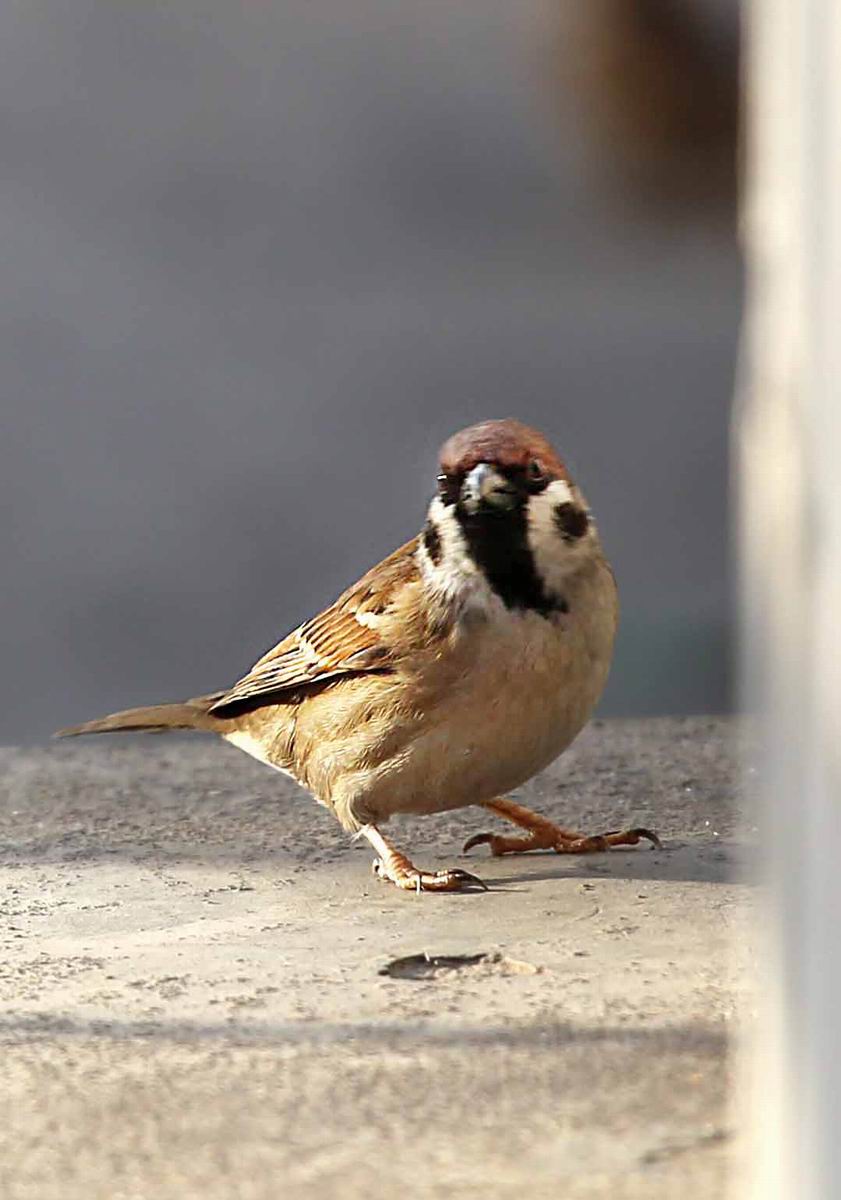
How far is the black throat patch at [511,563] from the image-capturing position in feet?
10.1

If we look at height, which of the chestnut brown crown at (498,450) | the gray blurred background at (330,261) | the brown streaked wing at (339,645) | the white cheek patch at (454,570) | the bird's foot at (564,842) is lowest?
the bird's foot at (564,842)

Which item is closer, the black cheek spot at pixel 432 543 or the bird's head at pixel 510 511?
the bird's head at pixel 510 511

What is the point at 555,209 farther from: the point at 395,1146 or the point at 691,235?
the point at 395,1146

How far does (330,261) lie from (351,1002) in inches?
236

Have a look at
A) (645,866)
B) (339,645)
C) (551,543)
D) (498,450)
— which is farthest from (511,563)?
(645,866)

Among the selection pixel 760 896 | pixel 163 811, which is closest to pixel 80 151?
pixel 163 811

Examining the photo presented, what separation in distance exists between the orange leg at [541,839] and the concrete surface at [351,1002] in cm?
3

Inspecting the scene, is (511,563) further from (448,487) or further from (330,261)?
(330,261)

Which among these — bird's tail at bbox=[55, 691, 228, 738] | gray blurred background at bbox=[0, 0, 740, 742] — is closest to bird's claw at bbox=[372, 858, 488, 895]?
bird's tail at bbox=[55, 691, 228, 738]

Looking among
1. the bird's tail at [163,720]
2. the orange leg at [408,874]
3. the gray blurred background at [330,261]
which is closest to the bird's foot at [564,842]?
the orange leg at [408,874]

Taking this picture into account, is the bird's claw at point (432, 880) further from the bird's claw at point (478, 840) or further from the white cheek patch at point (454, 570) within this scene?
the white cheek patch at point (454, 570)

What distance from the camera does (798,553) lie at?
147cm

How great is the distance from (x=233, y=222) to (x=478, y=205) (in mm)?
974

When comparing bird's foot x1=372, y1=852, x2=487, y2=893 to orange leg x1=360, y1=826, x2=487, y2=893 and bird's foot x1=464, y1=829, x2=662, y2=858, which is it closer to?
orange leg x1=360, y1=826, x2=487, y2=893
